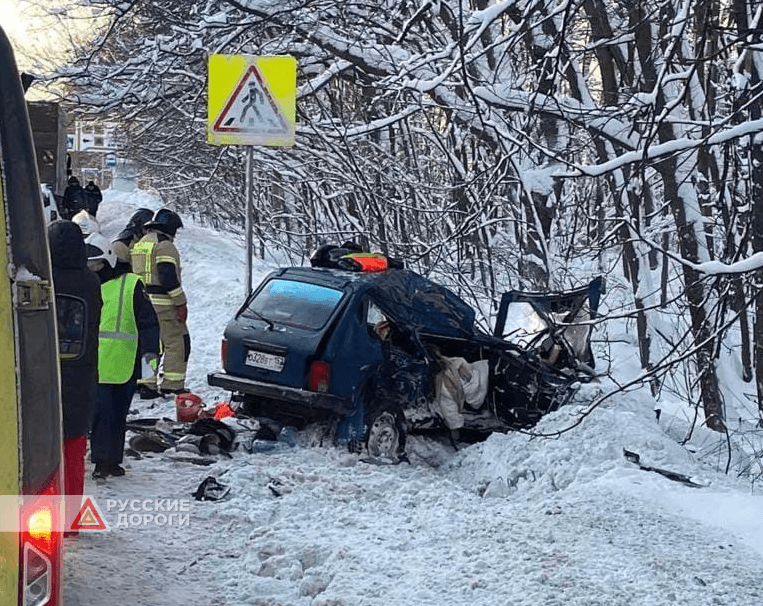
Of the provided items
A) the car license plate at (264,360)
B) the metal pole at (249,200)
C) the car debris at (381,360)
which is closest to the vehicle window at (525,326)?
the car debris at (381,360)

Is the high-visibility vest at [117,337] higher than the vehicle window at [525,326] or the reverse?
higher

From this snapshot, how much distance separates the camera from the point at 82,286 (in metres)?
5.77

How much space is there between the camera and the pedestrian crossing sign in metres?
9.20

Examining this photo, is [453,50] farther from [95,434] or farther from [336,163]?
[336,163]

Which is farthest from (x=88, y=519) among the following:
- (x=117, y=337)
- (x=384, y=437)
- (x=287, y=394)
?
(x=384, y=437)

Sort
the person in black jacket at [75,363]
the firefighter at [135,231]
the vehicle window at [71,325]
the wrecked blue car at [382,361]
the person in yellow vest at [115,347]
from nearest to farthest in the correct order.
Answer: the vehicle window at [71,325]
the person in black jacket at [75,363]
the person in yellow vest at [115,347]
the wrecked blue car at [382,361]
the firefighter at [135,231]

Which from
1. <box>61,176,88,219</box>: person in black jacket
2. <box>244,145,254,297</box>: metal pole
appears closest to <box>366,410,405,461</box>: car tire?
<box>244,145,254,297</box>: metal pole

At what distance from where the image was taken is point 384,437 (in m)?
8.27

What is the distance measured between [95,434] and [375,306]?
8.30ft

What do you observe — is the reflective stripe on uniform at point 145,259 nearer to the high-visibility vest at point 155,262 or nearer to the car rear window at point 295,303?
the high-visibility vest at point 155,262

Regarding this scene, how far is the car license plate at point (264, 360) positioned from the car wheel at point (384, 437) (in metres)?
0.85

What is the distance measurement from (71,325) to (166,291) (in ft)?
20.6

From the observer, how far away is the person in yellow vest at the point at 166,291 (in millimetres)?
10078

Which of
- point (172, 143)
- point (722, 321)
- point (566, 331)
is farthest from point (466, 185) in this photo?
point (172, 143)
